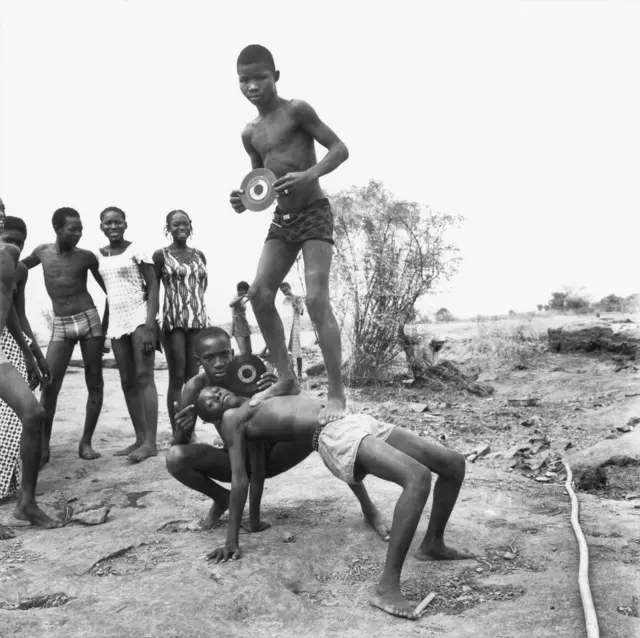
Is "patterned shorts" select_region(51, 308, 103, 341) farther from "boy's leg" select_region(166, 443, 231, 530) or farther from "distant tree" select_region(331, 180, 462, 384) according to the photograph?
"distant tree" select_region(331, 180, 462, 384)

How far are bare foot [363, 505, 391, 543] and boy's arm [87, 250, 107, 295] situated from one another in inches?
116

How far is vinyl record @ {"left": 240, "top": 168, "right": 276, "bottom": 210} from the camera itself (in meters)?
3.85

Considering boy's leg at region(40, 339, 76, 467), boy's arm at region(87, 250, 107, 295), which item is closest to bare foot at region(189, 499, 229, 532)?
boy's leg at region(40, 339, 76, 467)

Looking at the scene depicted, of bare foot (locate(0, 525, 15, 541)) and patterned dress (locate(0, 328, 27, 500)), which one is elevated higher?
patterned dress (locate(0, 328, 27, 500))

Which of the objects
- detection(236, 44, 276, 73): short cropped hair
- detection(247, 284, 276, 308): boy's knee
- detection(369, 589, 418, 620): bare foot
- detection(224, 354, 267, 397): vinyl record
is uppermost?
detection(236, 44, 276, 73): short cropped hair

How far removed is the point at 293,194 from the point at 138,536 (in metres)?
2.07

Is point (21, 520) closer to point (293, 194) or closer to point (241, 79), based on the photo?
point (293, 194)

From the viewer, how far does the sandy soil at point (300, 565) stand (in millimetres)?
2869

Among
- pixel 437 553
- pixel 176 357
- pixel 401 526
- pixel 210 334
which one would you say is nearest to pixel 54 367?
pixel 176 357

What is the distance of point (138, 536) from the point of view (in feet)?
13.0

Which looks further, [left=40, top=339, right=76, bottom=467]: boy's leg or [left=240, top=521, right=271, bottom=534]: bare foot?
[left=40, top=339, right=76, bottom=467]: boy's leg

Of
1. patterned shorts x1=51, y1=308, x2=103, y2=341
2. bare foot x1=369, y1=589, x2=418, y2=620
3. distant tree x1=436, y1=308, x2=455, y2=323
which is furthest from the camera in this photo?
distant tree x1=436, y1=308, x2=455, y2=323

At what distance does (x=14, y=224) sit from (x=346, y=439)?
356cm

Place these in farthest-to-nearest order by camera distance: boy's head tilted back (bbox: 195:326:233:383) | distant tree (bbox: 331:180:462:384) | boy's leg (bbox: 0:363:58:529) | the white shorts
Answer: distant tree (bbox: 331:180:462:384), boy's leg (bbox: 0:363:58:529), boy's head tilted back (bbox: 195:326:233:383), the white shorts
